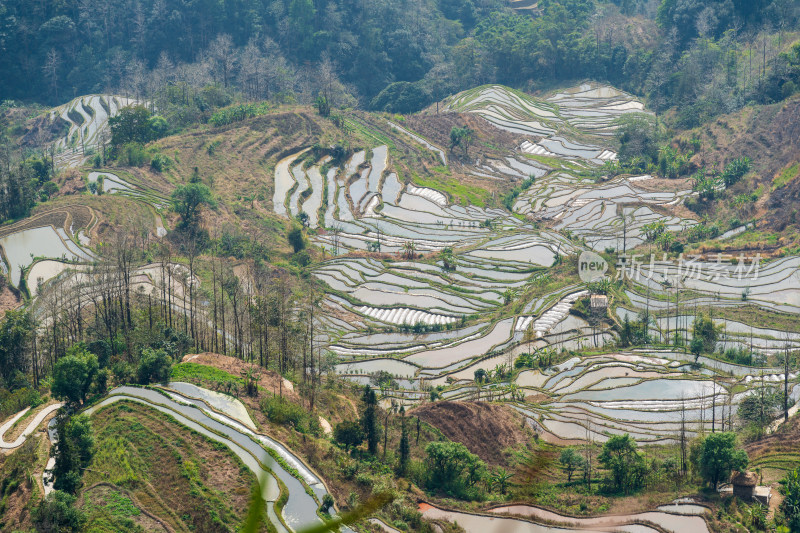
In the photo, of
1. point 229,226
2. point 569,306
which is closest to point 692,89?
point 569,306

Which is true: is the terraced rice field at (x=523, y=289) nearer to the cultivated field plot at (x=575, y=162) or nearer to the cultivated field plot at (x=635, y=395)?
the cultivated field plot at (x=635, y=395)

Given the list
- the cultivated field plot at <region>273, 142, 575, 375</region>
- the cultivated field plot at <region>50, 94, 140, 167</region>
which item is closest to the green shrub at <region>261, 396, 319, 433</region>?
A: the cultivated field plot at <region>273, 142, 575, 375</region>

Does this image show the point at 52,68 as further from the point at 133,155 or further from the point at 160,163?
the point at 160,163

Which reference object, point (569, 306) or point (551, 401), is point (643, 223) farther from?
point (551, 401)

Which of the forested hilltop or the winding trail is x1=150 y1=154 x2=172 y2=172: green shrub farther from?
the winding trail

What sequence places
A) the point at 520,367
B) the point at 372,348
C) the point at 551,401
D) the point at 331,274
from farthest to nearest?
the point at 331,274, the point at 372,348, the point at 520,367, the point at 551,401

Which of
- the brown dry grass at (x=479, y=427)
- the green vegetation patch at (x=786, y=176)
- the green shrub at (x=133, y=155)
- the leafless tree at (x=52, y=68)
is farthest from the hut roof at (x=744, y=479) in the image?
the leafless tree at (x=52, y=68)
